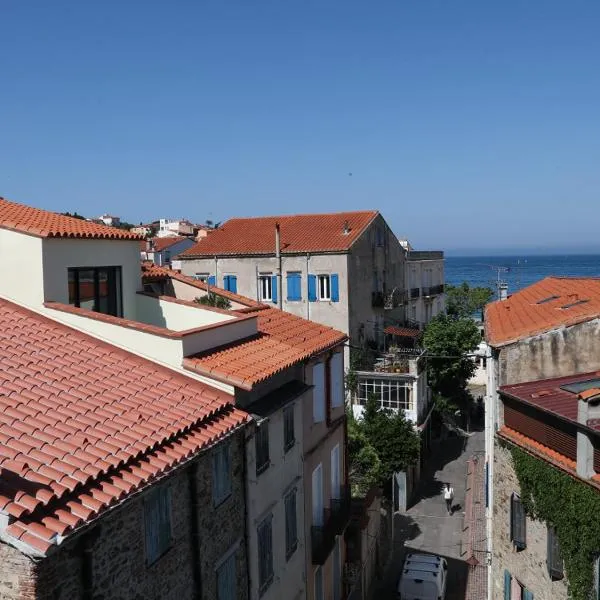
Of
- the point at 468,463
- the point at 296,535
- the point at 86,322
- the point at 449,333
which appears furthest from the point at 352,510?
the point at 449,333

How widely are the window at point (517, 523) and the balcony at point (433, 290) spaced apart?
34.5 metres

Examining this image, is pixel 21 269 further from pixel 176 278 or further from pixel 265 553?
pixel 176 278

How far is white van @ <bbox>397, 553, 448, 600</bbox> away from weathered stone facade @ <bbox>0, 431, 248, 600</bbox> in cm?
1175

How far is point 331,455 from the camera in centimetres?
1920

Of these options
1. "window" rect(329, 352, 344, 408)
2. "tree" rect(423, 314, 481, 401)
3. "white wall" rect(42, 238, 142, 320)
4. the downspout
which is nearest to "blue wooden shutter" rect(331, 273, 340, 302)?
"tree" rect(423, 314, 481, 401)

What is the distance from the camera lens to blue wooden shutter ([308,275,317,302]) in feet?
127

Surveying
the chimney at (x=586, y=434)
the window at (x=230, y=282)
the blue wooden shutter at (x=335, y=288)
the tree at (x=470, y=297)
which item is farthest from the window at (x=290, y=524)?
the tree at (x=470, y=297)

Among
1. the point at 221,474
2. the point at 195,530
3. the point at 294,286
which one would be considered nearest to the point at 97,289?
the point at 221,474

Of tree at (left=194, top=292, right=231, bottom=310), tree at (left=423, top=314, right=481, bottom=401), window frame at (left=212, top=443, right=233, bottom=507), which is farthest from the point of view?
tree at (left=423, top=314, right=481, bottom=401)

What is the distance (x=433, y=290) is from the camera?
51.5m

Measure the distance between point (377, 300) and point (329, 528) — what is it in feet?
76.8

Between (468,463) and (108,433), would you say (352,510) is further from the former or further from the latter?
(468,463)

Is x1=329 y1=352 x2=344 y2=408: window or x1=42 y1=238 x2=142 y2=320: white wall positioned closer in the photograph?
x1=42 y1=238 x2=142 y2=320: white wall

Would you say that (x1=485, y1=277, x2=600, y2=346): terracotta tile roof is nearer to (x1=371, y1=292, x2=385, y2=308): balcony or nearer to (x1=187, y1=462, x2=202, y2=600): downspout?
(x1=187, y1=462, x2=202, y2=600): downspout
